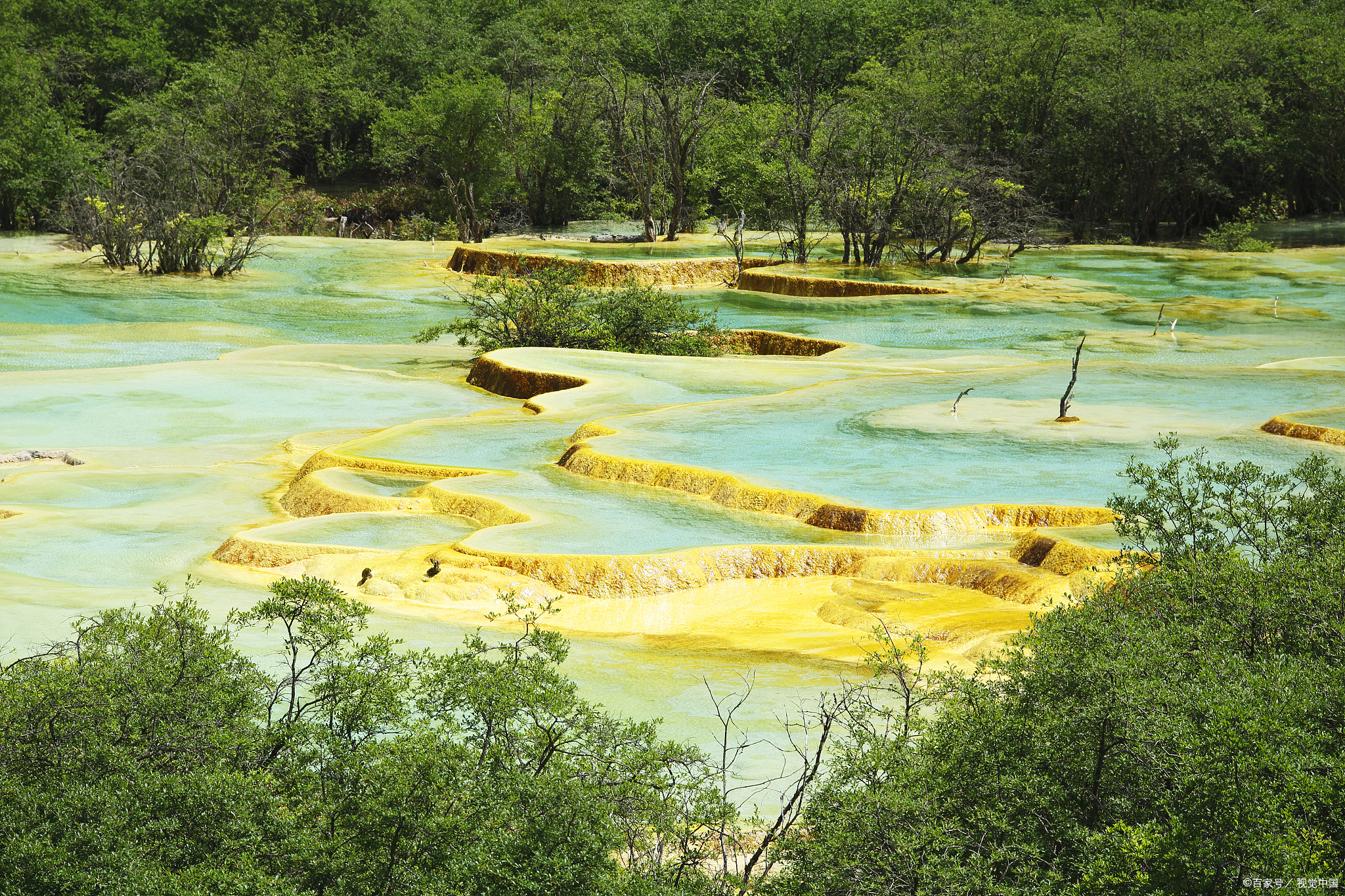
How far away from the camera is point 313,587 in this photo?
4273 millimetres

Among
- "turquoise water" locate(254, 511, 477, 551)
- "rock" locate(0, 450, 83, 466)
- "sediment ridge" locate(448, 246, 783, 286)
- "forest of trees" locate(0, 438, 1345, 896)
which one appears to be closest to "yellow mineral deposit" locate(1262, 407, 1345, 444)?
"forest of trees" locate(0, 438, 1345, 896)

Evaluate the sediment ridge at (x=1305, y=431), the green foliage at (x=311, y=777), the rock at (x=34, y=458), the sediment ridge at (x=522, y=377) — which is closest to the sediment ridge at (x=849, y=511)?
the sediment ridge at (x=1305, y=431)

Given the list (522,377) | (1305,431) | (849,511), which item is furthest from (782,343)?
(849,511)

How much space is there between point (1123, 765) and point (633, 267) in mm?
22702

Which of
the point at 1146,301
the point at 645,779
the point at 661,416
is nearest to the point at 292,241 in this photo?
the point at 1146,301

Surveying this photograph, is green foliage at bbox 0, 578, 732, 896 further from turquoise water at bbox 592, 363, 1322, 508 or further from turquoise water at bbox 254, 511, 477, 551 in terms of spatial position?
turquoise water at bbox 592, 363, 1322, 508

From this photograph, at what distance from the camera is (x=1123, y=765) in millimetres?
3732

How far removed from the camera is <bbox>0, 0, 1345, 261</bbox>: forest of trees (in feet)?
97.3

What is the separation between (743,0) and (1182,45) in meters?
23.3

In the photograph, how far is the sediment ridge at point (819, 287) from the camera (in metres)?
23.6

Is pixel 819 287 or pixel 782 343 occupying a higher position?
pixel 819 287

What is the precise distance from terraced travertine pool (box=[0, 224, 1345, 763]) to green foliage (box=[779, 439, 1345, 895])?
1.39m

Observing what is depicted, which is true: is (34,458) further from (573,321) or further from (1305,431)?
(1305,431)

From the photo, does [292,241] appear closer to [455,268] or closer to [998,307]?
[455,268]
